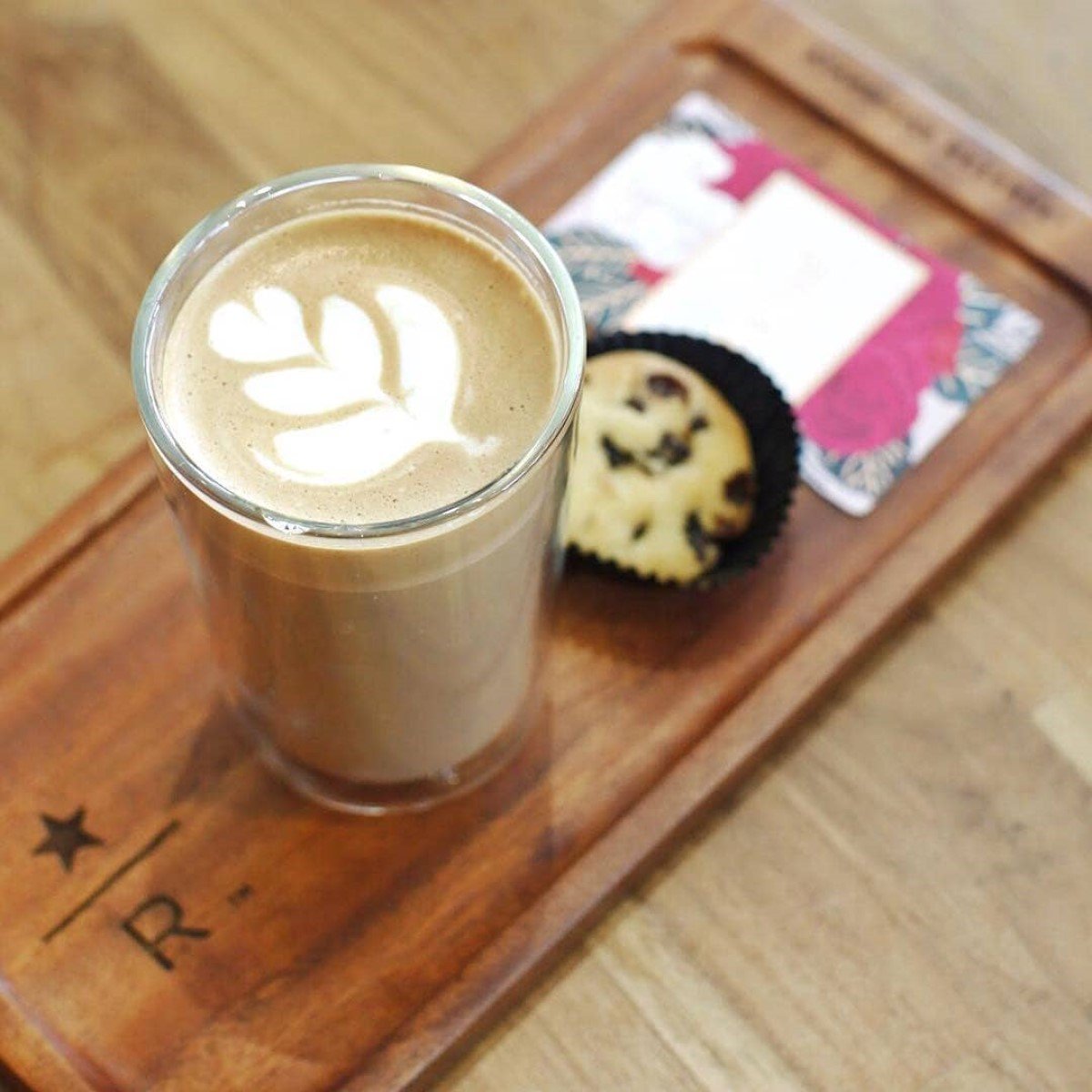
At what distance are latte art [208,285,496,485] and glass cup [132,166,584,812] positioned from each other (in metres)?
0.03

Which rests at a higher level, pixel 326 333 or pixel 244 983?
pixel 326 333

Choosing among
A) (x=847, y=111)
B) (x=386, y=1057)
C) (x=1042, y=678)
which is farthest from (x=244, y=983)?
(x=847, y=111)

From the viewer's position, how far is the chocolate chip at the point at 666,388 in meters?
0.82

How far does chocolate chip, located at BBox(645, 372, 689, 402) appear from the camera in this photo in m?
0.82

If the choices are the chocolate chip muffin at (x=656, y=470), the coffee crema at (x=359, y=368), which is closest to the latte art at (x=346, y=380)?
the coffee crema at (x=359, y=368)

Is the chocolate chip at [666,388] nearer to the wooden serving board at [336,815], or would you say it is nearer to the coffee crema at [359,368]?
the wooden serving board at [336,815]

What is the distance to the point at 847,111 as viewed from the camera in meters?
0.96

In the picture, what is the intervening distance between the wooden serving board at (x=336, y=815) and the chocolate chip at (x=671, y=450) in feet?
0.25

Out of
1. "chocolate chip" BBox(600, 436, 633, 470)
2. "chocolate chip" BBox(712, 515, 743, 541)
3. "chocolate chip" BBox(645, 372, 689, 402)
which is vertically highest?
"chocolate chip" BBox(645, 372, 689, 402)

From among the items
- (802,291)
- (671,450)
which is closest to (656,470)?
(671,450)

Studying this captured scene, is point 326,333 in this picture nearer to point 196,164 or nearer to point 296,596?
point 296,596

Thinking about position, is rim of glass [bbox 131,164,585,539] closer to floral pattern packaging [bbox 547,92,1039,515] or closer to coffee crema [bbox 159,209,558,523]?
coffee crema [bbox 159,209,558,523]

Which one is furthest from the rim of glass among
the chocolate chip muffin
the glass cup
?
the chocolate chip muffin

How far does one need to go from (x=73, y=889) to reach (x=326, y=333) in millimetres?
318
